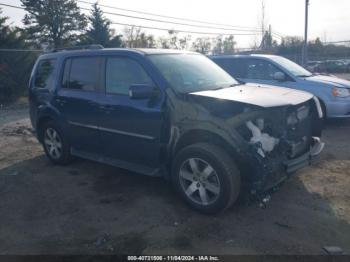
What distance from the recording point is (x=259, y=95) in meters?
4.33

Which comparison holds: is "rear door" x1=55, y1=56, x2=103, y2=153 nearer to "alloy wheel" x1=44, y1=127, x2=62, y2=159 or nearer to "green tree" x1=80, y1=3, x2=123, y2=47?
"alloy wheel" x1=44, y1=127, x2=62, y2=159

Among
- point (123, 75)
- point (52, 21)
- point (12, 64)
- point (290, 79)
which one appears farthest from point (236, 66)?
point (52, 21)

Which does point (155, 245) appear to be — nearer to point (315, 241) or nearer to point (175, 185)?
point (175, 185)

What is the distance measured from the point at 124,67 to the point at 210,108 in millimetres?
1516

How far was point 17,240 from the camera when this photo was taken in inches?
147

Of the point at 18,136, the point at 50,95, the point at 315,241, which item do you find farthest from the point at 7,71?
the point at 315,241

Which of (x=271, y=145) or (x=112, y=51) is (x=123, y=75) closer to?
(x=112, y=51)

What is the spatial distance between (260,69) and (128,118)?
501 centimetres

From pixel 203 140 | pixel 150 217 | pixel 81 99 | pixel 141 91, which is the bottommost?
pixel 150 217

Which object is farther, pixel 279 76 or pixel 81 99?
pixel 279 76

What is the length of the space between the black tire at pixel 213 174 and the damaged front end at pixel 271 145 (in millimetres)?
191

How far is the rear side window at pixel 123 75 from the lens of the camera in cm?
463

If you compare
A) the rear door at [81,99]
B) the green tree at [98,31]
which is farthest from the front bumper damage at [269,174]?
the green tree at [98,31]

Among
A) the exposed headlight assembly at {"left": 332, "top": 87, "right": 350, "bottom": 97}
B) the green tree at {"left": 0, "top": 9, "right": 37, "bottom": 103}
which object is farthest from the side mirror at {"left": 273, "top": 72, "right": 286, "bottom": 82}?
the green tree at {"left": 0, "top": 9, "right": 37, "bottom": 103}
